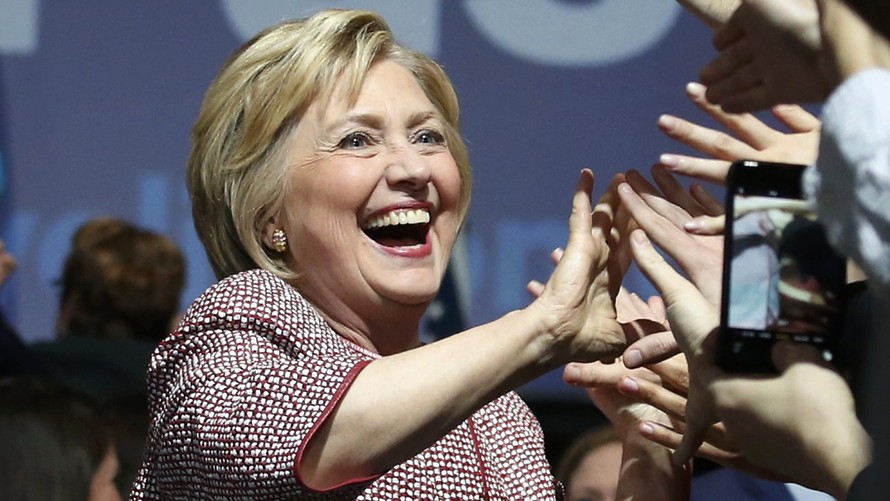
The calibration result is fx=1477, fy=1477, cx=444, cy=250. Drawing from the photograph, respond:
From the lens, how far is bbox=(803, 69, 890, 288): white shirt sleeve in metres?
1.23

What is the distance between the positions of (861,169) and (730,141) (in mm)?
812

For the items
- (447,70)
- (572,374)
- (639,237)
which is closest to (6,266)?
(447,70)

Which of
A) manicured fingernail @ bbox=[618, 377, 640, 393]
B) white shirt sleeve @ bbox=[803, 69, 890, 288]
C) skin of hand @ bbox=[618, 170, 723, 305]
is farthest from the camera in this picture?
manicured fingernail @ bbox=[618, 377, 640, 393]

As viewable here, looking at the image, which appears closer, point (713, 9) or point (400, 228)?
point (713, 9)

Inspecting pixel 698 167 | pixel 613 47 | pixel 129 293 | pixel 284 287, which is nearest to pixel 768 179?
pixel 698 167

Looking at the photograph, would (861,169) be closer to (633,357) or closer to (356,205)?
(633,357)

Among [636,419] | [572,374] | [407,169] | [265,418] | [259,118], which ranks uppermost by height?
[259,118]

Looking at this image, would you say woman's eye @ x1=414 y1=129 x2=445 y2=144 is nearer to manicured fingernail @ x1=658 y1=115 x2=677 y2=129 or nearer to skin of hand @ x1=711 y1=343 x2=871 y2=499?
manicured fingernail @ x1=658 y1=115 x2=677 y2=129

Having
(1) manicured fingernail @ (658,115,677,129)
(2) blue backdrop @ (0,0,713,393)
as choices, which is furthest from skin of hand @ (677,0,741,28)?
(2) blue backdrop @ (0,0,713,393)

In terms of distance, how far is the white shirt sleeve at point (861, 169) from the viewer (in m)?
1.23

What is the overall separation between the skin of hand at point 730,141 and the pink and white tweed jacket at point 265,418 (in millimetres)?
504

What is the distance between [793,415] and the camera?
1.46 meters

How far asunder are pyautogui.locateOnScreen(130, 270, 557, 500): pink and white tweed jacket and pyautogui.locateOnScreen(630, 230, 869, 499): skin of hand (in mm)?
469

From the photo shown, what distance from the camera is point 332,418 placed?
1765 millimetres
